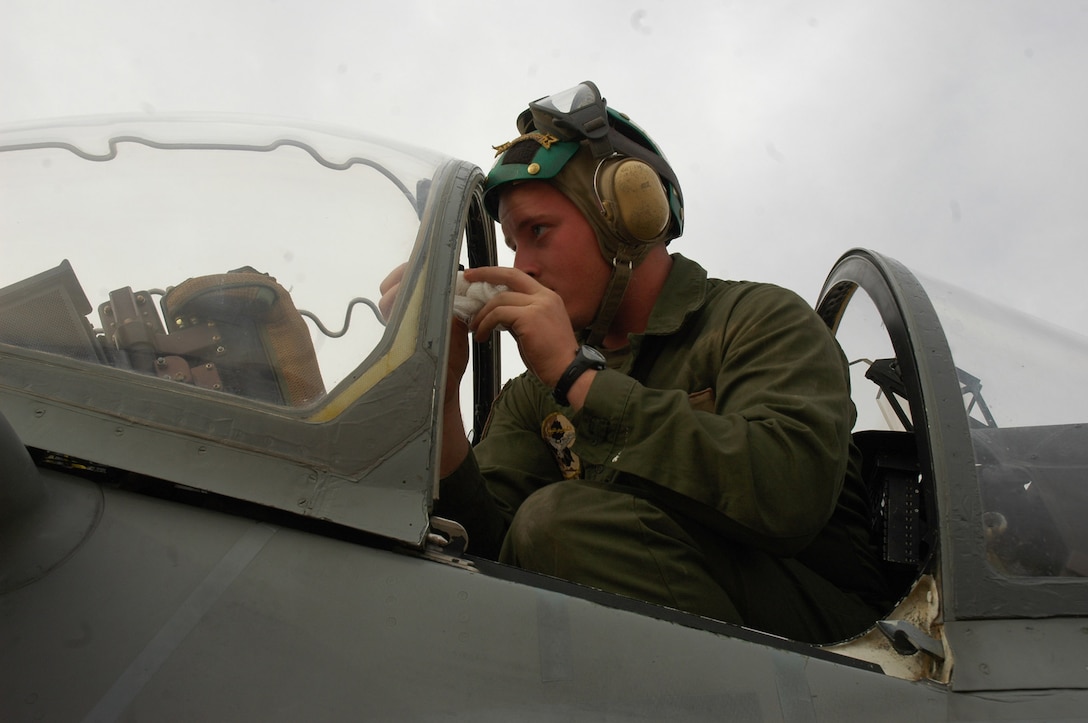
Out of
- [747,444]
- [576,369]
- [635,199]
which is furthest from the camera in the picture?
[635,199]

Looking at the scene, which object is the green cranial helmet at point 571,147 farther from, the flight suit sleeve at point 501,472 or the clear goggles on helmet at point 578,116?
the flight suit sleeve at point 501,472

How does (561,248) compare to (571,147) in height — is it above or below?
below

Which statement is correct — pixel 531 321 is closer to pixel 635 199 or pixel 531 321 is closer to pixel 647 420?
pixel 647 420

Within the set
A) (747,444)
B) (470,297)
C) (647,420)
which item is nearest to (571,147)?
(470,297)

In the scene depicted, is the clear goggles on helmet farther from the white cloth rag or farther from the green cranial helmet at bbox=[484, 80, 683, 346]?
the white cloth rag

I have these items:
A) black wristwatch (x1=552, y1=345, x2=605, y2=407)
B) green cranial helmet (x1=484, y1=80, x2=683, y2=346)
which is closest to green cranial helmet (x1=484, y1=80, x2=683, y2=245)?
green cranial helmet (x1=484, y1=80, x2=683, y2=346)

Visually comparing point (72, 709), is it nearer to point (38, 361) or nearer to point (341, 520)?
point (341, 520)

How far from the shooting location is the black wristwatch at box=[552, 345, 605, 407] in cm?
168

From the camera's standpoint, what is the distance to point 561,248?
2312 mm

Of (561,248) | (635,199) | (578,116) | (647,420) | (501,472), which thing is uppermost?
(578,116)

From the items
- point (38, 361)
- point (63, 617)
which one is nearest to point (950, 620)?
point (63, 617)

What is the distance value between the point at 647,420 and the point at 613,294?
2.71 feet

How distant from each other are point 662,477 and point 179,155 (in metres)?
1.13

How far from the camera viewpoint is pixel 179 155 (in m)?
1.66
